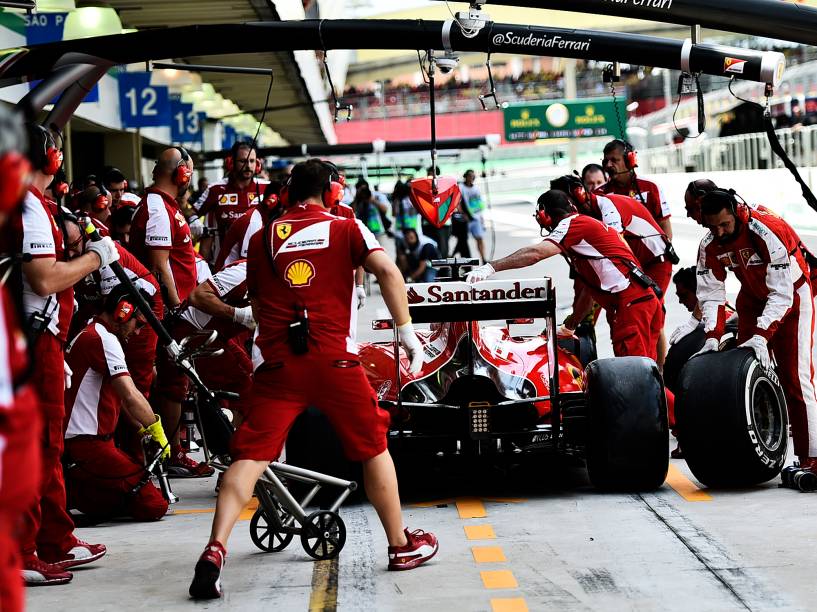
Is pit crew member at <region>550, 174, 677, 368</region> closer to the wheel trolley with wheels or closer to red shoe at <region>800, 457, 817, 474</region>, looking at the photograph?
red shoe at <region>800, 457, 817, 474</region>

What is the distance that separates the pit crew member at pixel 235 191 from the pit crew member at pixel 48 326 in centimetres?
534

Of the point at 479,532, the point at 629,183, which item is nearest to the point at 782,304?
the point at 479,532

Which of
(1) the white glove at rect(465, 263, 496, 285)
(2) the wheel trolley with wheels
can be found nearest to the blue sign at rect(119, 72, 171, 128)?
(1) the white glove at rect(465, 263, 496, 285)

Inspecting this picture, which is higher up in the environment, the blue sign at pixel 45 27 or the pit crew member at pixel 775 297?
the blue sign at pixel 45 27

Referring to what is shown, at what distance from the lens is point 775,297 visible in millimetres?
7941

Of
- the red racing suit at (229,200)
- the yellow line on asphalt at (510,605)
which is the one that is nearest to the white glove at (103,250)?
the yellow line on asphalt at (510,605)

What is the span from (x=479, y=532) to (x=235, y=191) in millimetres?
5835

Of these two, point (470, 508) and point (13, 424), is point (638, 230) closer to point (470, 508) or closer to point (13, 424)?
point (470, 508)

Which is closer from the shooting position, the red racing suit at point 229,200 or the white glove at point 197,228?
the red racing suit at point 229,200

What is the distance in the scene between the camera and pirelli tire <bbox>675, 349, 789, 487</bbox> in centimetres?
775

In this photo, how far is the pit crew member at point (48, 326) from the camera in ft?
19.6

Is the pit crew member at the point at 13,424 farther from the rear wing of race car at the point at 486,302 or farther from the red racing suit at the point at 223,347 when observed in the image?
the red racing suit at the point at 223,347

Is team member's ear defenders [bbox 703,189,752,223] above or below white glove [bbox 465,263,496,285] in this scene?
above

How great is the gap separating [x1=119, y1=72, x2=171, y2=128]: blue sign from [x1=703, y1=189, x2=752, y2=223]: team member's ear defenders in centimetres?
1182
